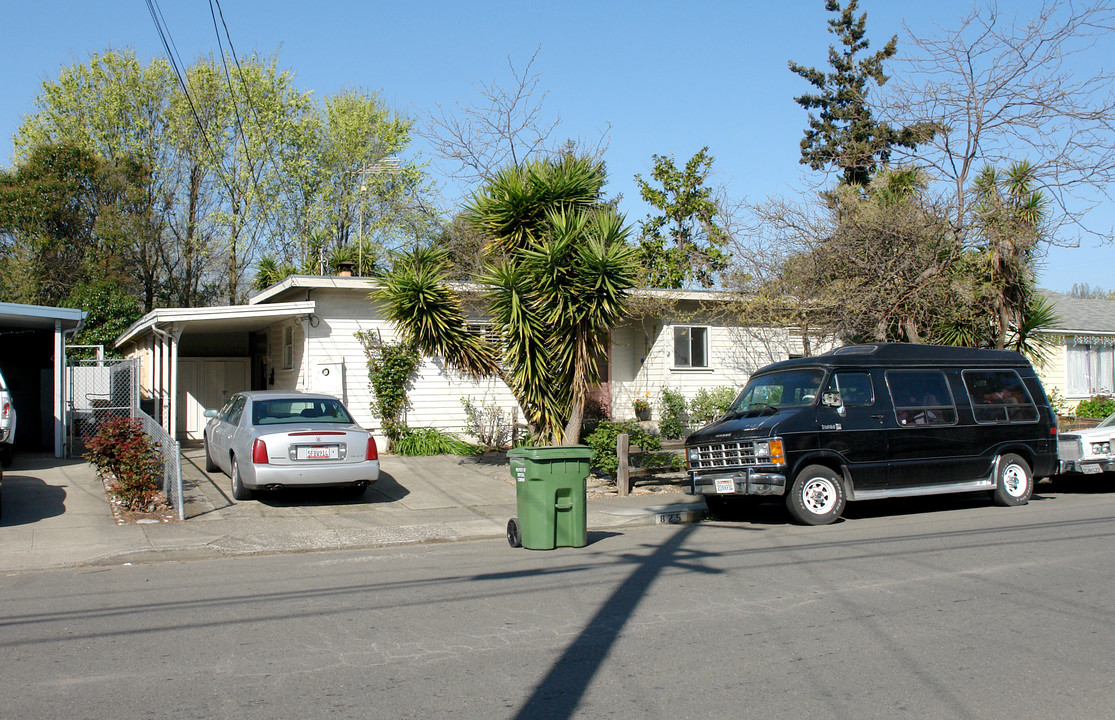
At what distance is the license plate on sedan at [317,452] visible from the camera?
11570mm

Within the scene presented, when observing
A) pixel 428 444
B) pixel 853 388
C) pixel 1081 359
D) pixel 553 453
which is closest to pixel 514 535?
pixel 553 453

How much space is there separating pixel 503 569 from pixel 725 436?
4300mm

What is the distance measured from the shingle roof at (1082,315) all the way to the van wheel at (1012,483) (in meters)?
13.3

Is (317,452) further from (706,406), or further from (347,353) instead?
(706,406)

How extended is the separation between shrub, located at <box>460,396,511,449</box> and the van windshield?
7177 mm

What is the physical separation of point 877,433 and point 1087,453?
185 inches

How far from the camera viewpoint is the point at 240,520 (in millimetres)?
11102

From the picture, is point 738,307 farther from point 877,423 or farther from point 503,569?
point 503,569

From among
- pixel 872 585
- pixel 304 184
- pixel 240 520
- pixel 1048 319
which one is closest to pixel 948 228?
pixel 1048 319

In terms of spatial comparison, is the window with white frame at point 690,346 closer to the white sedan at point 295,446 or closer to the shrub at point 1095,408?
the white sedan at point 295,446

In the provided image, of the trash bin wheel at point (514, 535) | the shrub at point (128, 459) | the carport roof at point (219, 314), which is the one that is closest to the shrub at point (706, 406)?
the carport roof at point (219, 314)

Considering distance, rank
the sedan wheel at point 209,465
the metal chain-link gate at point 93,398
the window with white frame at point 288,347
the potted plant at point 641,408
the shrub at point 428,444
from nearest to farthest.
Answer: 1. the sedan wheel at point 209,465
2. the metal chain-link gate at point 93,398
3. the shrub at point 428,444
4. the window with white frame at point 288,347
5. the potted plant at point 641,408

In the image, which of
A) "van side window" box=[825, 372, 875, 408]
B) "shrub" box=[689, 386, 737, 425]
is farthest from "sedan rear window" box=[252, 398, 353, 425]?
"shrub" box=[689, 386, 737, 425]

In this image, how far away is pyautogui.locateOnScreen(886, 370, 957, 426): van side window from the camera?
11.9m
